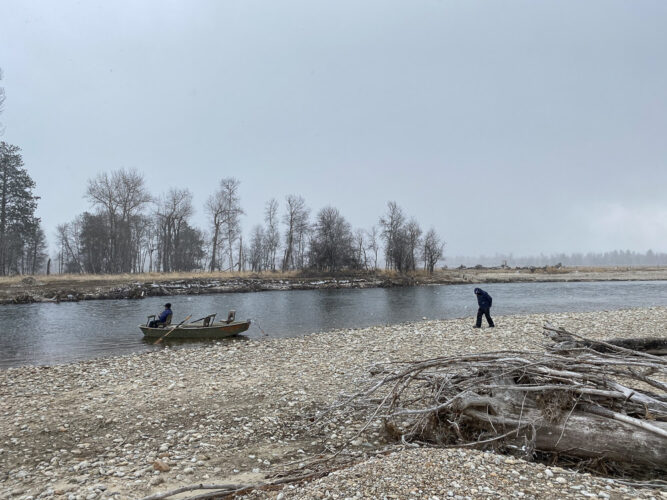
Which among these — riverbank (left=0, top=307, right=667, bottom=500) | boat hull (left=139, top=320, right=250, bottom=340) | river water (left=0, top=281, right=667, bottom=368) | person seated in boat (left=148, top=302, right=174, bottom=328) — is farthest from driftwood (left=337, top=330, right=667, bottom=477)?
person seated in boat (left=148, top=302, right=174, bottom=328)

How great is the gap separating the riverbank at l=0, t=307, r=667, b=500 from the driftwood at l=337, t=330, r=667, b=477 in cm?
68

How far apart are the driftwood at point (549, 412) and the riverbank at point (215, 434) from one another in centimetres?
68

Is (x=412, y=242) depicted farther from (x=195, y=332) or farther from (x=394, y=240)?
(x=195, y=332)

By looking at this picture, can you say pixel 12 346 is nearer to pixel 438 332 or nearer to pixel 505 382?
pixel 438 332

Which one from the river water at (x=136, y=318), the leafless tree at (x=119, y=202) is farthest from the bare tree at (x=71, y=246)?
the river water at (x=136, y=318)

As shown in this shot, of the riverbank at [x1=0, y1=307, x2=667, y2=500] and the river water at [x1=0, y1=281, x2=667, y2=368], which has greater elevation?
the riverbank at [x1=0, y1=307, x2=667, y2=500]

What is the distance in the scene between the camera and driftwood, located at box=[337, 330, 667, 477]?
4660 millimetres

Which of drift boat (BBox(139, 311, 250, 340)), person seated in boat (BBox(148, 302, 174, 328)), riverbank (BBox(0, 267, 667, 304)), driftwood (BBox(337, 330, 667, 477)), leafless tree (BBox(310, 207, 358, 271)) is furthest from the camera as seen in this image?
leafless tree (BBox(310, 207, 358, 271))

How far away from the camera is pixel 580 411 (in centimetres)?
509

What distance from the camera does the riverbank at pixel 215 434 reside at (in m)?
4.25

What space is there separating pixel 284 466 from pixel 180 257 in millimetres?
82517

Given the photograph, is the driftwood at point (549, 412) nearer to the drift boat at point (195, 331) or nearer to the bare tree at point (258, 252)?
the drift boat at point (195, 331)

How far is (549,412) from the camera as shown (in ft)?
16.8

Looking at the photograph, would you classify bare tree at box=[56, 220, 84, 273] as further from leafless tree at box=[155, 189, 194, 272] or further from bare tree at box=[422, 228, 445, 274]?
bare tree at box=[422, 228, 445, 274]
